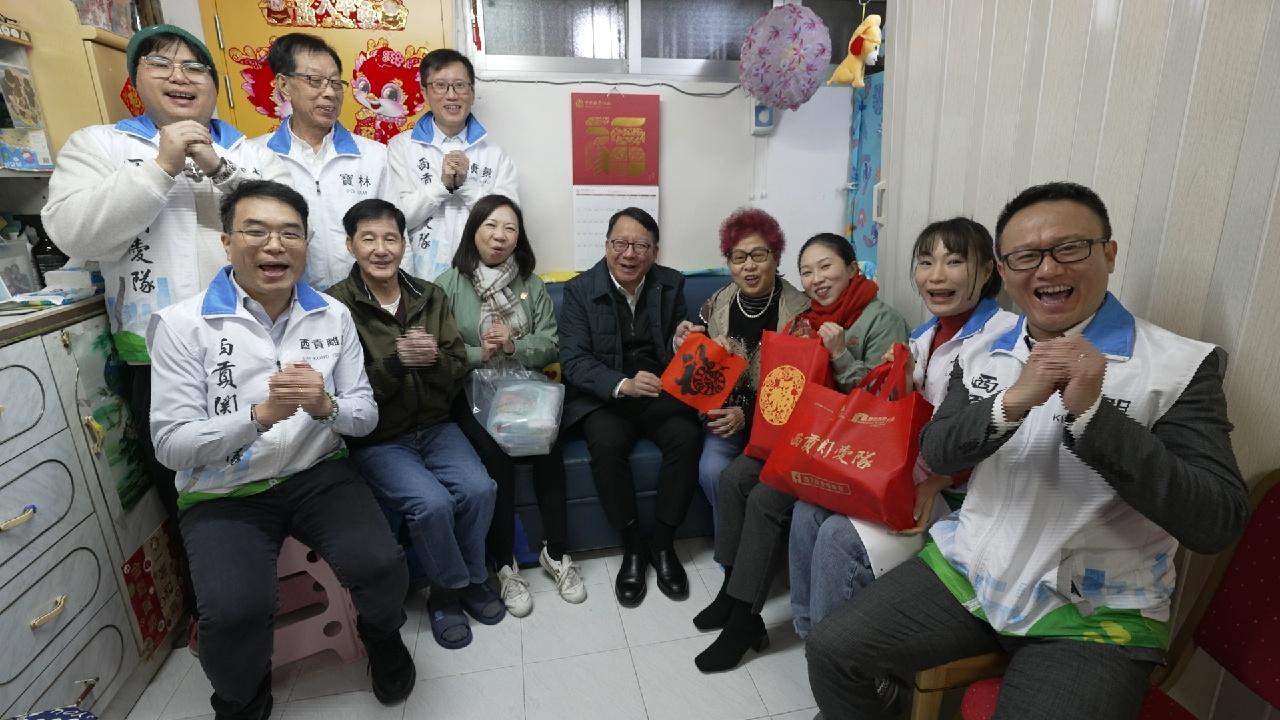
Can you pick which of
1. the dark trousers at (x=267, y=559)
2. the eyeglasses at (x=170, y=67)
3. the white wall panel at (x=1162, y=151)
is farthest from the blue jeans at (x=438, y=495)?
the white wall panel at (x=1162, y=151)

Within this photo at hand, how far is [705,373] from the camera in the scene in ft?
6.89

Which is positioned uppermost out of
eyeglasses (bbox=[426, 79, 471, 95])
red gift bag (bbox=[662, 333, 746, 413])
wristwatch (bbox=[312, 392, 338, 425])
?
eyeglasses (bbox=[426, 79, 471, 95])

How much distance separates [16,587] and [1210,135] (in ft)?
9.06

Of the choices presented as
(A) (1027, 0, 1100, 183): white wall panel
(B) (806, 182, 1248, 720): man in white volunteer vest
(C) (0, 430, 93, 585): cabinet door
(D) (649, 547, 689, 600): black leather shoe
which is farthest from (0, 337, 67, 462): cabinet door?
(A) (1027, 0, 1100, 183): white wall panel

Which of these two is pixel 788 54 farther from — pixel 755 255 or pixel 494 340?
pixel 494 340

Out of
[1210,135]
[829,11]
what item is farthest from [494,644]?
[829,11]

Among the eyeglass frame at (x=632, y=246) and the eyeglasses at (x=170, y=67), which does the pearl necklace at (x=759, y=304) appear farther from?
the eyeglasses at (x=170, y=67)

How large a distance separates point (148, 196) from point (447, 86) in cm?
129

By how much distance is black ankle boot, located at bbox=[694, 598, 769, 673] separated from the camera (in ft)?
6.07

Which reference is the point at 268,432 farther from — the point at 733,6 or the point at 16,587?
the point at 733,6

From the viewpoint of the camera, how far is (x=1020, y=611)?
1151 millimetres

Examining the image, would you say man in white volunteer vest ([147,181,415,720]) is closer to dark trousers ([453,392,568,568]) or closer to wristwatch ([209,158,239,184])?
wristwatch ([209,158,239,184])

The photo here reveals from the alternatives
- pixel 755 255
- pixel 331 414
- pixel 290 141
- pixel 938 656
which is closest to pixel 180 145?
pixel 290 141

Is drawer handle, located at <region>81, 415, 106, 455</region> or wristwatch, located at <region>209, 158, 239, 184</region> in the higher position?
wristwatch, located at <region>209, 158, 239, 184</region>
